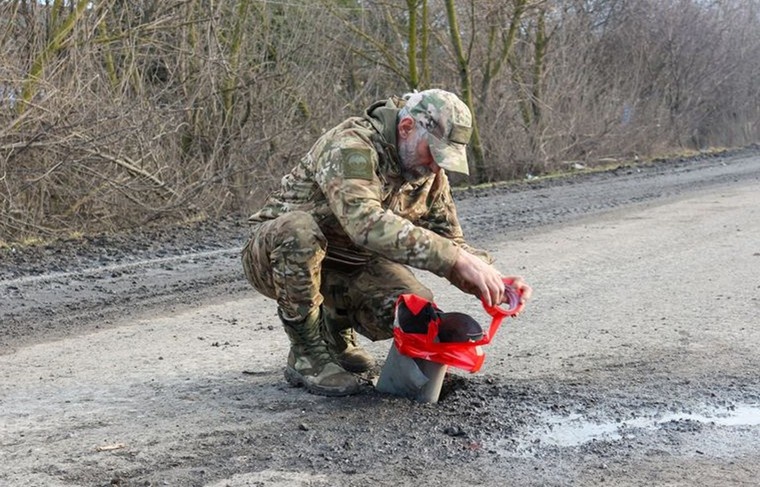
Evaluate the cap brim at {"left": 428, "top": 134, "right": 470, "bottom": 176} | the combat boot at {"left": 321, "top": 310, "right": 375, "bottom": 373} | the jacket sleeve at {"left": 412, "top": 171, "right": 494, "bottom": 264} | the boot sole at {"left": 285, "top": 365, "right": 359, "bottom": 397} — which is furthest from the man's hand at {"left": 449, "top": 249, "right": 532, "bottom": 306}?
the combat boot at {"left": 321, "top": 310, "right": 375, "bottom": 373}

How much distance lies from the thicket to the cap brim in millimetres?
6082

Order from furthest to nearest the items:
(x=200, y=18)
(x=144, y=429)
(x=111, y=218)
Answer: (x=200, y=18) → (x=111, y=218) → (x=144, y=429)

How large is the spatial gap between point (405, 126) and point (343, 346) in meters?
1.19

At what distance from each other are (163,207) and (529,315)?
518cm

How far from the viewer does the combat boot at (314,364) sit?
14.1 ft

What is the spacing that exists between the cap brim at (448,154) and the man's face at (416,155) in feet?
0.16

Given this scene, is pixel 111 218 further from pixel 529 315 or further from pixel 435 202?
pixel 435 202

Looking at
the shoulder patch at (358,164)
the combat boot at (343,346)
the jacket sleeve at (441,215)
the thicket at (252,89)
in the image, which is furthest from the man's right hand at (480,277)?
the thicket at (252,89)

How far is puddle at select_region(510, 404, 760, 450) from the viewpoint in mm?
3900

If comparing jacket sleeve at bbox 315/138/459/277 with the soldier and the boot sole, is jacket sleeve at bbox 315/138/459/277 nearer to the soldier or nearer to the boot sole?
the soldier

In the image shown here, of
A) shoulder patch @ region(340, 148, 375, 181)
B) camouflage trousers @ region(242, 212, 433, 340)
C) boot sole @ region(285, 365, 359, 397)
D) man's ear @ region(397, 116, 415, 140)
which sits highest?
man's ear @ region(397, 116, 415, 140)

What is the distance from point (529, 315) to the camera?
6.19 meters

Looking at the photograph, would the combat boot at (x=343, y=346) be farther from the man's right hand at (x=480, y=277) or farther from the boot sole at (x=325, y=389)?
the man's right hand at (x=480, y=277)

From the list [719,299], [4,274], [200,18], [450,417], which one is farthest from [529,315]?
[200,18]
